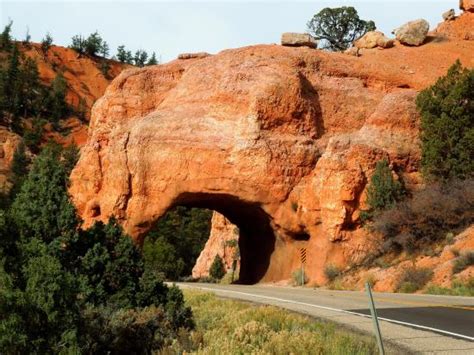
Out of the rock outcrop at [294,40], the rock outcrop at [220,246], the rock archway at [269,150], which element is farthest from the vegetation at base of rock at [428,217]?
the rock outcrop at [220,246]

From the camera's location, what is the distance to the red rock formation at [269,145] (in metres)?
31.5

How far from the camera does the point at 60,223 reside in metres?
11.6

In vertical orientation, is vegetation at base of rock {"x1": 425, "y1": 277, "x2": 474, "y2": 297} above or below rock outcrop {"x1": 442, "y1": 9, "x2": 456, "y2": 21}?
below

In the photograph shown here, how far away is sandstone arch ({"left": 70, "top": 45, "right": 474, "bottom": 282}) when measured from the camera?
31.3 metres

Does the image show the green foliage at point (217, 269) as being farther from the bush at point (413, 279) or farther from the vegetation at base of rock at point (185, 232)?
the bush at point (413, 279)

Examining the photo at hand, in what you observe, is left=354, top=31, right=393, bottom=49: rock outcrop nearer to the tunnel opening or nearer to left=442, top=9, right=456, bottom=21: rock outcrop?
left=442, top=9, right=456, bottom=21: rock outcrop

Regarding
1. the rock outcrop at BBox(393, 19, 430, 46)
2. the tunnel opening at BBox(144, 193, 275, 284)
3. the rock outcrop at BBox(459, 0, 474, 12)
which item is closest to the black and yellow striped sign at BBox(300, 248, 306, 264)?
the tunnel opening at BBox(144, 193, 275, 284)

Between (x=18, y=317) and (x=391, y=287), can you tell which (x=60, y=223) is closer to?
(x=18, y=317)

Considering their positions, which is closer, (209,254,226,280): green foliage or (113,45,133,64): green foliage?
(209,254,226,280): green foliage

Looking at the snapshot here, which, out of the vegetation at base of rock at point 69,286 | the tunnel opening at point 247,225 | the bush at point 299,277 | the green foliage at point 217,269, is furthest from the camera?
the green foliage at point 217,269

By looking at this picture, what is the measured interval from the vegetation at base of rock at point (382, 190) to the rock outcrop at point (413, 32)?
46.0 ft

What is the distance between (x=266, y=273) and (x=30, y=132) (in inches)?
2042

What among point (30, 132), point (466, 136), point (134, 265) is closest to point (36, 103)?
point (30, 132)

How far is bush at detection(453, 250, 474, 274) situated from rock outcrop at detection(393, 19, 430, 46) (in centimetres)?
2138
